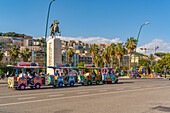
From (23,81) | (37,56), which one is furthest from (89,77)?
(37,56)

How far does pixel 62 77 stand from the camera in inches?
917

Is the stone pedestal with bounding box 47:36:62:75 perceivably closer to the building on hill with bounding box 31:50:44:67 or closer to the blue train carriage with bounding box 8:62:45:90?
the blue train carriage with bounding box 8:62:45:90

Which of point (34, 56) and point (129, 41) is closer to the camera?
point (129, 41)

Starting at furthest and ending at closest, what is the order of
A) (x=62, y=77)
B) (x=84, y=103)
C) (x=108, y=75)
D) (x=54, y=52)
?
(x=54, y=52), (x=108, y=75), (x=62, y=77), (x=84, y=103)

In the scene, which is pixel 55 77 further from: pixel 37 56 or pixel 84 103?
pixel 37 56

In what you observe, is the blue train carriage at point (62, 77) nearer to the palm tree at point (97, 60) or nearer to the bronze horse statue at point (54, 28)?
the bronze horse statue at point (54, 28)

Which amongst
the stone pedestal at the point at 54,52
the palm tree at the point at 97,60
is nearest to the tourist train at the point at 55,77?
the stone pedestal at the point at 54,52

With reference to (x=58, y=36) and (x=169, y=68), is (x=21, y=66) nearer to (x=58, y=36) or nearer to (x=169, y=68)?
(x=58, y=36)

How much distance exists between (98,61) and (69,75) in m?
59.0

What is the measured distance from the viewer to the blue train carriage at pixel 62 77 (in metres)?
22.5

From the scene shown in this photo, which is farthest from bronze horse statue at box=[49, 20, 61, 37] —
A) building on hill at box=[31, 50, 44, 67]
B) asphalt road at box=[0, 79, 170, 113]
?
building on hill at box=[31, 50, 44, 67]

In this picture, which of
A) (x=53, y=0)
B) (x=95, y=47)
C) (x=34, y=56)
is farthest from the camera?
(x=34, y=56)

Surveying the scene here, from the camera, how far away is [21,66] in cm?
2050

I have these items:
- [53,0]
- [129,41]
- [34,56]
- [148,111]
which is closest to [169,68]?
[129,41]
